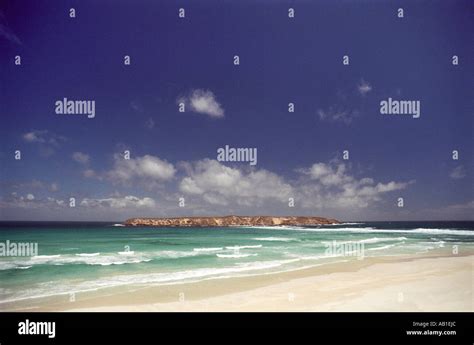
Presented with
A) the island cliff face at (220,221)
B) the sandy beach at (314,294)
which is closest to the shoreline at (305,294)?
the sandy beach at (314,294)

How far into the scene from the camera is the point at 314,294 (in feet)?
16.2

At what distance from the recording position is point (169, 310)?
4.45 meters

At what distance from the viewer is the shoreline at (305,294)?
4.48 meters

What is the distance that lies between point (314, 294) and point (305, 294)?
Answer: 5.9 inches

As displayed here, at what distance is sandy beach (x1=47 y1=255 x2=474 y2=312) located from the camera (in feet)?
14.7
